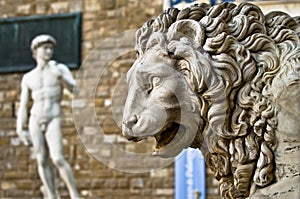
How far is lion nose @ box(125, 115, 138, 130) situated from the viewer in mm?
1502

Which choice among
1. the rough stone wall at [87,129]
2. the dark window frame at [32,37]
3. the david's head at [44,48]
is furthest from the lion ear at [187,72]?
the dark window frame at [32,37]

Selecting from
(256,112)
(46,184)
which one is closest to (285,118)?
(256,112)

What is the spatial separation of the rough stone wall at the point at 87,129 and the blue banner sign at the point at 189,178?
2.11 ft

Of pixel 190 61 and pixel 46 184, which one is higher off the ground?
pixel 190 61

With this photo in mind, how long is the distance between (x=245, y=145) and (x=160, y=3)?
1125 cm

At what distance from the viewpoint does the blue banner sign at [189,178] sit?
1122cm

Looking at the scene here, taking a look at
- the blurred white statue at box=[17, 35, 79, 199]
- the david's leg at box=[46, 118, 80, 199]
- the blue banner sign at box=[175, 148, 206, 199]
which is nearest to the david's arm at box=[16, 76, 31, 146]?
the blurred white statue at box=[17, 35, 79, 199]

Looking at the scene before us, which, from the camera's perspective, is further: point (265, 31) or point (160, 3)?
point (160, 3)

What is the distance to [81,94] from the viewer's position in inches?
499

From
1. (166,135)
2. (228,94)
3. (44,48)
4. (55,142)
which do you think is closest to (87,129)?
(55,142)

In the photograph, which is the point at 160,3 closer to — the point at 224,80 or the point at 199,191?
the point at 199,191

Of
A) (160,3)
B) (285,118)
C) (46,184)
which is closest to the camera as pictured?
(285,118)

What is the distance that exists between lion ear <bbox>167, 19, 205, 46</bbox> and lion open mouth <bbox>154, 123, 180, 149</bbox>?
0.44 feet

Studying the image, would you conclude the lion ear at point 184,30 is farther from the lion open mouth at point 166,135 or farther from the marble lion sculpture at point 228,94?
the lion open mouth at point 166,135
